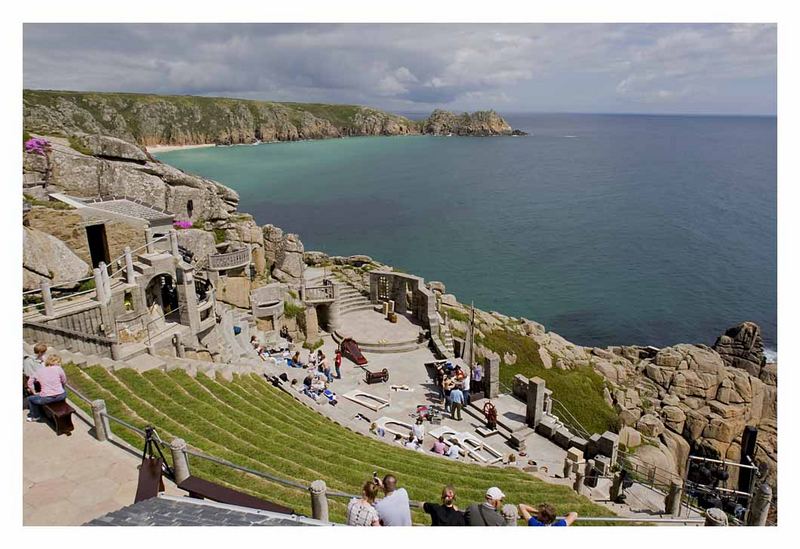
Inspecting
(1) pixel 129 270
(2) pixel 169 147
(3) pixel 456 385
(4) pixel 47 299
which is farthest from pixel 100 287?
(2) pixel 169 147

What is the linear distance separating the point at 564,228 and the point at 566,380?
47156 mm

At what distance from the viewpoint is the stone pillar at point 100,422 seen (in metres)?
10.3

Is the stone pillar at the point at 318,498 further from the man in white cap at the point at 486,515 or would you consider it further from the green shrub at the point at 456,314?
the green shrub at the point at 456,314

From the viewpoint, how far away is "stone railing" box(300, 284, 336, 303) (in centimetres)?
2739

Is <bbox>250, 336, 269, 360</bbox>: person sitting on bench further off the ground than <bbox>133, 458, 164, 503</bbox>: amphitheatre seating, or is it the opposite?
<bbox>133, 458, 164, 503</bbox>: amphitheatre seating

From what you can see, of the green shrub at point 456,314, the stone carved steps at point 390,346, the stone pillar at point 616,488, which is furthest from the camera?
the green shrub at point 456,314

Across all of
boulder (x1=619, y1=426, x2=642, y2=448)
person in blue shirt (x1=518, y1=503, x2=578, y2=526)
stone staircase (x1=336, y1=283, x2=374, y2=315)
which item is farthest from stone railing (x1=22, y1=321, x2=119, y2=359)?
boulder (x1=619, y1=426, x2=642, y2=448)

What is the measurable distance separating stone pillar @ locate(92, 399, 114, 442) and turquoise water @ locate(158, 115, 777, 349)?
39266mm

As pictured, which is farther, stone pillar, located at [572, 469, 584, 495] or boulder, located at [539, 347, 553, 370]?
boulder, located at [539, 347, 553, 370]

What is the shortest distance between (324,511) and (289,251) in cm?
2910

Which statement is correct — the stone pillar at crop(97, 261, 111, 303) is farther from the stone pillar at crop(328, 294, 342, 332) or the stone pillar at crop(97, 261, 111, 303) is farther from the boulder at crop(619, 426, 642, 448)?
the boulder at crop(619, 426, 642, 448)

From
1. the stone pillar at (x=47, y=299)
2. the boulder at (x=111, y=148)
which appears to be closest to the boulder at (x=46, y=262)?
the stone pillar at (x=47, y=299)

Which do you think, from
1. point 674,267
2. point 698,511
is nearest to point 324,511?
point 698,511

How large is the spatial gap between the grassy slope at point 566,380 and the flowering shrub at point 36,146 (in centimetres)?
2679
